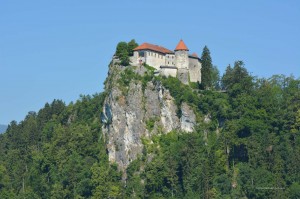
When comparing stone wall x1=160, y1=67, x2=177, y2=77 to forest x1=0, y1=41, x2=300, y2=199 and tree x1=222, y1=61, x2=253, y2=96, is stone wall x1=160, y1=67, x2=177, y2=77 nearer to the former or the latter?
forest x1=0, y1=41, x2=300, y2=199

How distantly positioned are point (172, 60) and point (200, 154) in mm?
17889

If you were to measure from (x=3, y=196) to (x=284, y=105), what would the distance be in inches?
1796

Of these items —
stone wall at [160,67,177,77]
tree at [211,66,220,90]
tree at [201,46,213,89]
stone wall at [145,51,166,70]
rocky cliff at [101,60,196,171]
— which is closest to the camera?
rocky cliff at [101,60,196,171]

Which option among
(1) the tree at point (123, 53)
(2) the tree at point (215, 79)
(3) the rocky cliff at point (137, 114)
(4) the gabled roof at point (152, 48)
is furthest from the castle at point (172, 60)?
(2) the tree at point (215, 79)

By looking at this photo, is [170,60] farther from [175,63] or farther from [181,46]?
[181,46]

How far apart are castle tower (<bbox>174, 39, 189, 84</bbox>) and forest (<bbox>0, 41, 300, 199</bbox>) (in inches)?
57.7

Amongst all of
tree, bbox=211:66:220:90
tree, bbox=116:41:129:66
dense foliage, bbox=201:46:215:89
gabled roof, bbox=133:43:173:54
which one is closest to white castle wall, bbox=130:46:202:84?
gabled roof, bbox=133:43:173:54

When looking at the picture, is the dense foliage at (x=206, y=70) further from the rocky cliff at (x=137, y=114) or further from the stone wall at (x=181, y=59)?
the rocky cliff at (x=137, y=114)

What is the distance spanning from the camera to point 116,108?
354ft

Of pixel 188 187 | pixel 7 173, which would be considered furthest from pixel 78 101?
pixel 188 187

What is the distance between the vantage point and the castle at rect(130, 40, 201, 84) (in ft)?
357

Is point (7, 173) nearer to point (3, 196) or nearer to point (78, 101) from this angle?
point (3, 196)

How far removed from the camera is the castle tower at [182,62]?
10884 centimetres

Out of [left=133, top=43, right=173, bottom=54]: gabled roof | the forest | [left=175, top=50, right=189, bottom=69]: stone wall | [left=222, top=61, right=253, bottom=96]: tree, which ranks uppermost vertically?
[left=133, top=43, right=173, bottom=54]: gabled roof
